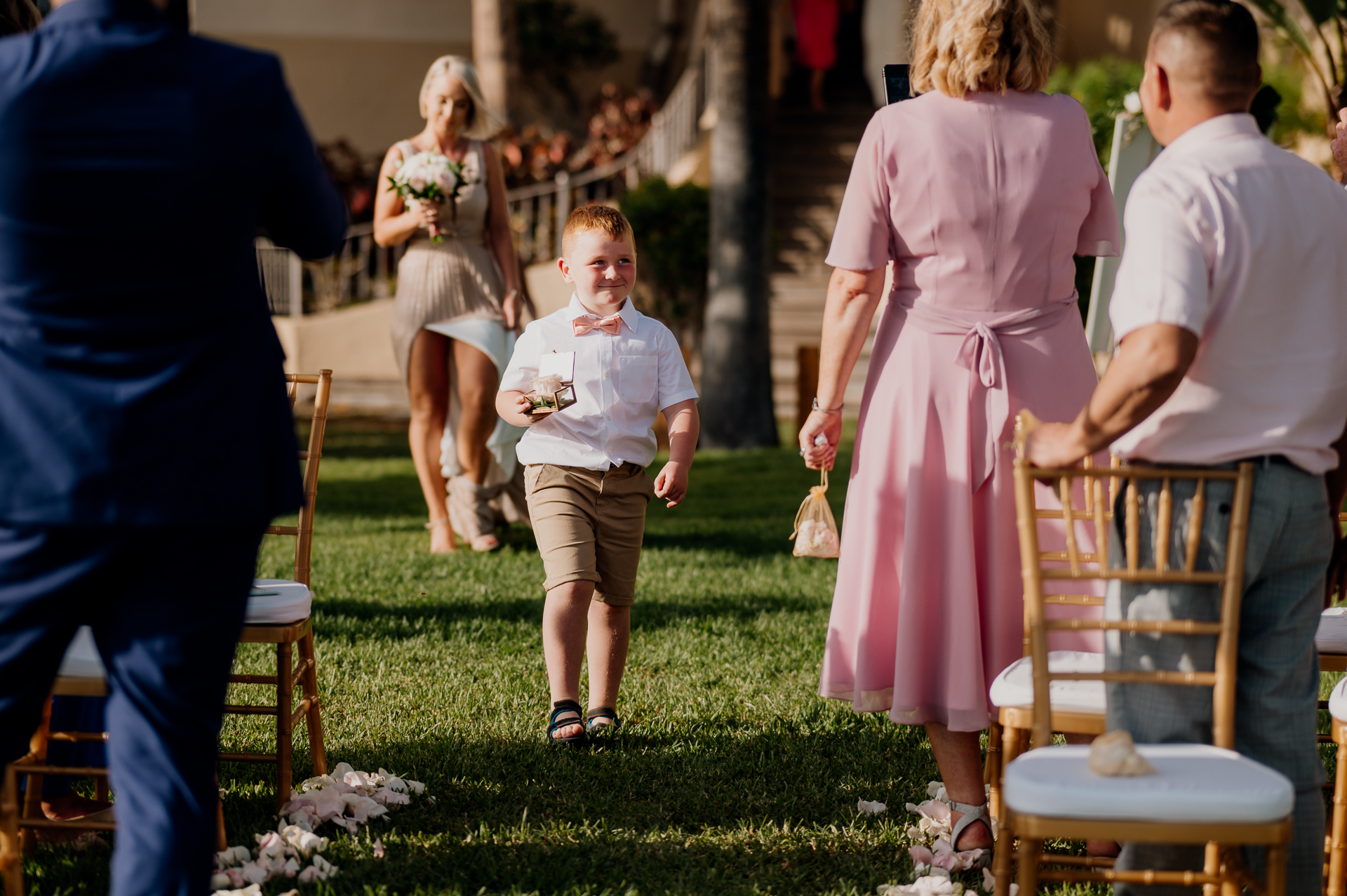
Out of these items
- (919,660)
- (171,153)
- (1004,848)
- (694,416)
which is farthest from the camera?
(694,416)

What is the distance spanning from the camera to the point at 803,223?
1712cm

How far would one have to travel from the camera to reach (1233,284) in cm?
247

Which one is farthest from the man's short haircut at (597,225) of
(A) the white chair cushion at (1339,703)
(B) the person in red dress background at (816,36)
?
(B) the person in red dress background at (816,36)

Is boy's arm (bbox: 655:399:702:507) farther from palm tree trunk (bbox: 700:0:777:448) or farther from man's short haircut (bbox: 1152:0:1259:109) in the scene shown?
palm tree trunk (bbox: 700:0:777:448)

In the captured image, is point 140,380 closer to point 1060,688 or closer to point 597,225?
point 1060,688

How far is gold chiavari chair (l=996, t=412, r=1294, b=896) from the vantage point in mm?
2332

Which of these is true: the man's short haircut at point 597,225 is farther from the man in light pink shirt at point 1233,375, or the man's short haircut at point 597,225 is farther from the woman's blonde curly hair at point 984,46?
the man in light pink shirt at point 1233,375

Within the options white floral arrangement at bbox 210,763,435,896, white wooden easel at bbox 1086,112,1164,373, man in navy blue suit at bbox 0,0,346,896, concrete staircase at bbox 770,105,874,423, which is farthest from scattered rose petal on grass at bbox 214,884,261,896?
concrete staircase at bbox 770,105,874,423

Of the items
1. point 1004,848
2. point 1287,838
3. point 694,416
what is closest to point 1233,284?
point 1287,838

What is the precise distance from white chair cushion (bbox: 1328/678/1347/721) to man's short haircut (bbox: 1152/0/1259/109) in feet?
4.45

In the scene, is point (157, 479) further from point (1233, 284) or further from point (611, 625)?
point (611, 625)

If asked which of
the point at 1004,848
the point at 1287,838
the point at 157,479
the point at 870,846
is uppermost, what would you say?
the point at 157,479

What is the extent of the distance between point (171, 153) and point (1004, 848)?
6.66ft

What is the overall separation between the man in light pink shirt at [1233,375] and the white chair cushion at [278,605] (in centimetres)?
196
